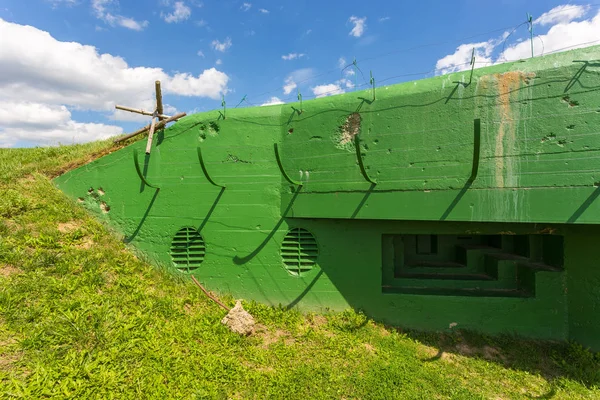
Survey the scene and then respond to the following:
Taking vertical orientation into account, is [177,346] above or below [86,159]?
below

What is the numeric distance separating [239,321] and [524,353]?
13.6 feet

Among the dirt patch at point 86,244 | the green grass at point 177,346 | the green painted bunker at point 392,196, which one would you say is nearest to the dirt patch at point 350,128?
the green painted bunker at point 392,196

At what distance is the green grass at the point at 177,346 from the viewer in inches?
121

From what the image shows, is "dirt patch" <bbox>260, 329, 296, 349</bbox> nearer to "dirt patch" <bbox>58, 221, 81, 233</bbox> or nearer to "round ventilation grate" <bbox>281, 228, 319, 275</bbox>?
"round ventilation grate" <bbox>281, 228, 319, 275</bbox>

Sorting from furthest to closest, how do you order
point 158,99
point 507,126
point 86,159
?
point 86,159
point 158,99
point 507,126

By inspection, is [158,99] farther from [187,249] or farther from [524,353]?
[524,353]

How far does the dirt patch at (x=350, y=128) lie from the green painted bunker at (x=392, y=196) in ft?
0.06

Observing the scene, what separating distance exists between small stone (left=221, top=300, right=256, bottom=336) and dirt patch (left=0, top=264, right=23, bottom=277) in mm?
2771

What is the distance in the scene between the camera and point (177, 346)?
364 cm

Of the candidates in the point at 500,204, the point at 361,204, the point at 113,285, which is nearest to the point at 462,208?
the point at 500,204

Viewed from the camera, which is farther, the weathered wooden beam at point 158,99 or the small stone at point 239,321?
the weathered wooden beam at point 158,99

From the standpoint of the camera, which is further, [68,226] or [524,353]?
[68,226]

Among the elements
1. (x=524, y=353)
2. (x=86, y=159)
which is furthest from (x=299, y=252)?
(x=86, y=159)

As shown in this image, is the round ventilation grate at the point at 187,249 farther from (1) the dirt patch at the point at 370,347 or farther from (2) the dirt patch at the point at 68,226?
(1) the dirt patch at the point at 370,347
